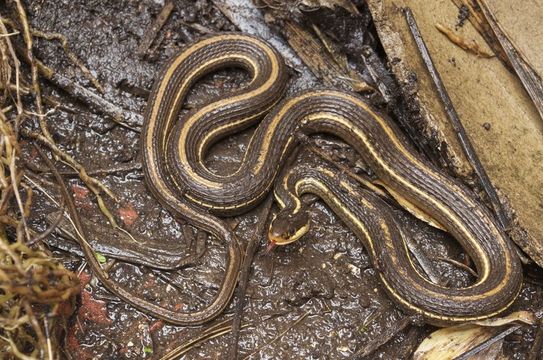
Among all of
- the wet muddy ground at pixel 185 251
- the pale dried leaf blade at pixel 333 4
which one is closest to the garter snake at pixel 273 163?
the wet muddy ground at pixel 185 251

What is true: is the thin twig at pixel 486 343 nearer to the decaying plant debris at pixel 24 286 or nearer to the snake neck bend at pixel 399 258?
the snake neck bend at pixel 399 258

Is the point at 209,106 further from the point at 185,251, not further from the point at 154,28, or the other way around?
the point at 185,251

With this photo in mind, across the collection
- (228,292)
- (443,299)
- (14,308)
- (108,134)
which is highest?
(108,134)

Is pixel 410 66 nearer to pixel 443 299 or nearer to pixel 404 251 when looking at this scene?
pixel 404 251

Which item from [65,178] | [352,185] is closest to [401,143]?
[352,185]

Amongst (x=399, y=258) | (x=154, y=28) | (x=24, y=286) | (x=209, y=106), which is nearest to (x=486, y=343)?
(x=399, y=258)

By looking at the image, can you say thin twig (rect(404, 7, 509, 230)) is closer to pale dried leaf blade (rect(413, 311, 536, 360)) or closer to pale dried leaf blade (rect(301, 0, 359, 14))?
pale dried leaf blade (rect(301, 0, 359, 14))
